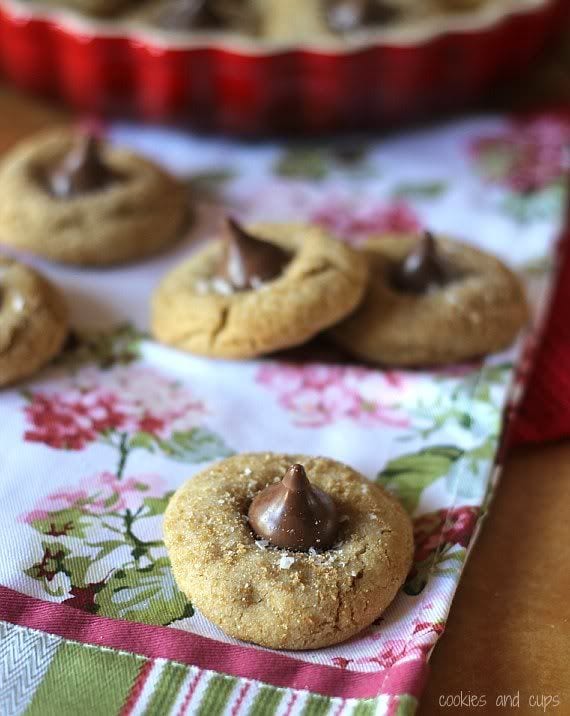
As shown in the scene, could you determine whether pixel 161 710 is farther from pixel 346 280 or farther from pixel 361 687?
pixel 346 280

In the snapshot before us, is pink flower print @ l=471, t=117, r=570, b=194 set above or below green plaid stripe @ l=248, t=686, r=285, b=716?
above

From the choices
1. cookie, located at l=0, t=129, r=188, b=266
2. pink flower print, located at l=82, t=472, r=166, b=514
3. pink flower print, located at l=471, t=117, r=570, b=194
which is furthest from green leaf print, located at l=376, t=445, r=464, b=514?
pink flower print, located at l=471, t=117, r=570, b=194

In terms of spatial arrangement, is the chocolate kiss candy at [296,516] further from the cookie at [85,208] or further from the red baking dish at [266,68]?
the red baking dish at [266,68]

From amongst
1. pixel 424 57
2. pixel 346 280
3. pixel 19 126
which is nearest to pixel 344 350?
pixel 346 280

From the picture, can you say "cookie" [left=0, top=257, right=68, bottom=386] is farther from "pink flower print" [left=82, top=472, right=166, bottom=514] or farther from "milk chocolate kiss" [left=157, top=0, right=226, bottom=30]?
"milk chocolate kiss" [left=157, top=0, right=226, bottom=30]

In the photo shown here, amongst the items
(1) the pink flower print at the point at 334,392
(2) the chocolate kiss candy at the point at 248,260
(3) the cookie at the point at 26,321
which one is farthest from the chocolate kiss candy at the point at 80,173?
(1) the pink flower print at the point at 334,392
